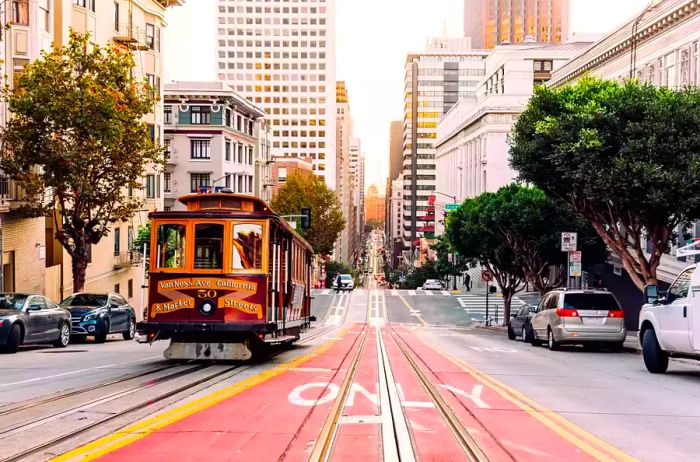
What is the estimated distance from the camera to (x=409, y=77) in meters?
192

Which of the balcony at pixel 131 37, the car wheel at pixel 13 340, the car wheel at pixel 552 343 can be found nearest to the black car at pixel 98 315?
the car wheel at pixel 13 340

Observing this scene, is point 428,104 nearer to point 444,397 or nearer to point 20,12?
point 20,12

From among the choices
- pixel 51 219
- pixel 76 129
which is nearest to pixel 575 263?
pixel 76 129

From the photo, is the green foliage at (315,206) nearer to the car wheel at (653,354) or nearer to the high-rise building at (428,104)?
the car wheel at (653,354)

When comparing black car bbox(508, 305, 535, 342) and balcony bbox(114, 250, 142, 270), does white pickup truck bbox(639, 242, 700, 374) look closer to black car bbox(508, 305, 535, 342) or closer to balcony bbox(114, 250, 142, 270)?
black car bbox(508, 305, 535, 342)

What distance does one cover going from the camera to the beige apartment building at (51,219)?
32.9 m

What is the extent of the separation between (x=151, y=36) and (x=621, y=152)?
35201mm

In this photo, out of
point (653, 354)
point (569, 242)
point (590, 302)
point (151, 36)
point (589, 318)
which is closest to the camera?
point (653, 354)

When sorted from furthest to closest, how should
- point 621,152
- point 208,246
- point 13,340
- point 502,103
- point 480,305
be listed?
point 502,103, point 480,305, point 621,152, point 13,340, point 208,246

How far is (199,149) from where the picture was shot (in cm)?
7056

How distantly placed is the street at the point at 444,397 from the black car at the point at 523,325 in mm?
6542

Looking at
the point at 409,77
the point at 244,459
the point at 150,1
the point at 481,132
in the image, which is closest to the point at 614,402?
the point at 244,459

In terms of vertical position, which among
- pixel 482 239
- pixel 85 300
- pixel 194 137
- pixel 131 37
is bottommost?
pixel 85 300

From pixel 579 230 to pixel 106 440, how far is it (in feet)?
112
